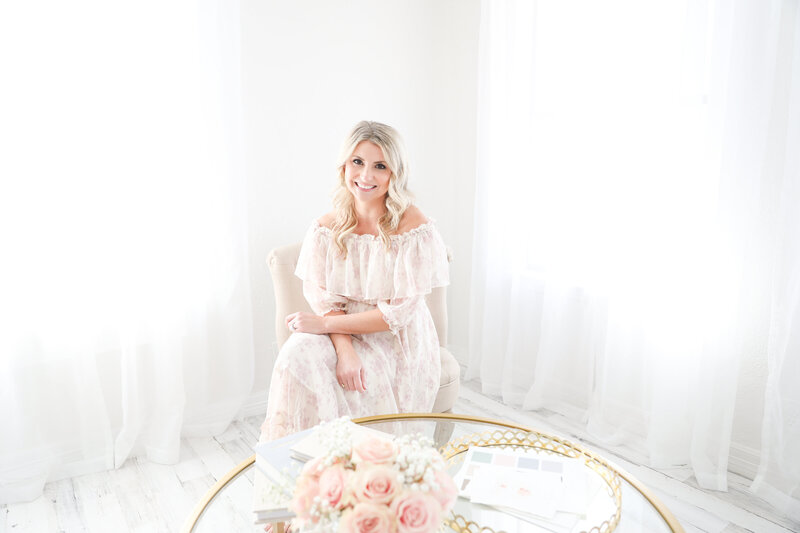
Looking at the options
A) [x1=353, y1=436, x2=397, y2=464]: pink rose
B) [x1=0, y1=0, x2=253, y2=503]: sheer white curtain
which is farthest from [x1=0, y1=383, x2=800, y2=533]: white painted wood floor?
[x1=353, y1=436, x2=397, y2=464]: pink rose

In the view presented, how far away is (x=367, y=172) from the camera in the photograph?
5.85 feet

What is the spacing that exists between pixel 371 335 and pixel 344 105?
138 cm

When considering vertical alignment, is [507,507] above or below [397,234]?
below

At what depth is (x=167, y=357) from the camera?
2.17m

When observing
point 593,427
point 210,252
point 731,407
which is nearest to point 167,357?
point 210,252

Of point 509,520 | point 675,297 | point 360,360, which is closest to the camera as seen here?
point 509,520

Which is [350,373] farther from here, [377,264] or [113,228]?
[113,228]

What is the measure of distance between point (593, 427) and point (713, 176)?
1.16 metres

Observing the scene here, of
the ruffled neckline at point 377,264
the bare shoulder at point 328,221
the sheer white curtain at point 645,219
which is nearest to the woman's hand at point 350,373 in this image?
the ruffled neckline at point 377,264

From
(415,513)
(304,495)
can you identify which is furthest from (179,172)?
(415,513)

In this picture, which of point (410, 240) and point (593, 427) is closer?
point (410, 240)

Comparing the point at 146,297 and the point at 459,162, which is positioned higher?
the point at 459,162

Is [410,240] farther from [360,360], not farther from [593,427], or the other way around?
[593,427]

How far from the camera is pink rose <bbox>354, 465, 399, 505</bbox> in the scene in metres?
0.71
